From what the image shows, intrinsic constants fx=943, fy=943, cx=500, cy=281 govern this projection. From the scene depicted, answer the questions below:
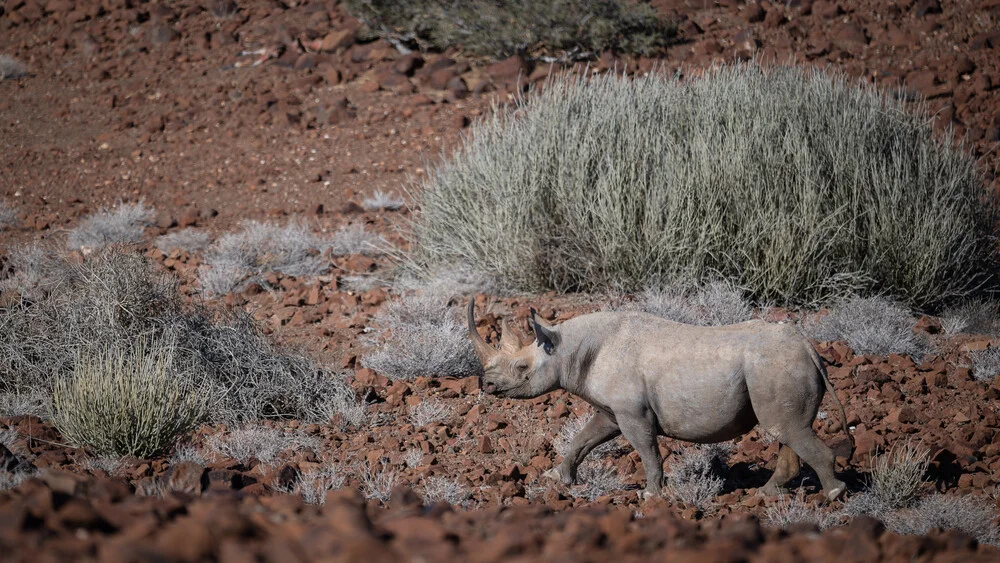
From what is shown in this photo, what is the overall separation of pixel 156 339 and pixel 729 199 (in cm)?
516

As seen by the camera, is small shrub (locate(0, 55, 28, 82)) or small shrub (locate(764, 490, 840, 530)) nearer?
small shrub (locate(764, 490, 840, 530))

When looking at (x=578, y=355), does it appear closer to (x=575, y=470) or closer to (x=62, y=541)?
(x=575, y=470)

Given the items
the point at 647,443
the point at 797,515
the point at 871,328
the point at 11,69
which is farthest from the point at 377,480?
the point at 11,69

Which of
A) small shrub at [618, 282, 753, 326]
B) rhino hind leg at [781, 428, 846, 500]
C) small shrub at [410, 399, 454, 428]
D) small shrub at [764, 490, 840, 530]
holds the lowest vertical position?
small shrub at [618, 282, 753, 326]

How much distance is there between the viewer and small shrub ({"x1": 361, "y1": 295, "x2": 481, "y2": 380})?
23.5ft

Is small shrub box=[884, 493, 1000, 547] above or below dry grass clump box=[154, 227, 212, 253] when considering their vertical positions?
above

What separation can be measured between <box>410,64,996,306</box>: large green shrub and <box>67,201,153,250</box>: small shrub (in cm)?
438

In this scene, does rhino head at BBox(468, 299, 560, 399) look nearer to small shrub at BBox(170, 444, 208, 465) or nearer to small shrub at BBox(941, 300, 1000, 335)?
small shrub at BBox(170, 444, 208, 465)

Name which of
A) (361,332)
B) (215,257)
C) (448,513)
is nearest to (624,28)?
(215,257)

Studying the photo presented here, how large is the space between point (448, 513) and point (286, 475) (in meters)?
1.94

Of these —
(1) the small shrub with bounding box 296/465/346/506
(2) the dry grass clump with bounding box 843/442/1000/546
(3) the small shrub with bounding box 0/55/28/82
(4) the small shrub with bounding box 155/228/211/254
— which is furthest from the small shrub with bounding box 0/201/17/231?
(2) the dry grass clump with bounding box 843/442/1000/546

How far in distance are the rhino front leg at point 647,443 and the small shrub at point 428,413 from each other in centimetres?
183

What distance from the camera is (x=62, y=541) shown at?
2.56 metres

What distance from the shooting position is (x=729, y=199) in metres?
8.77
